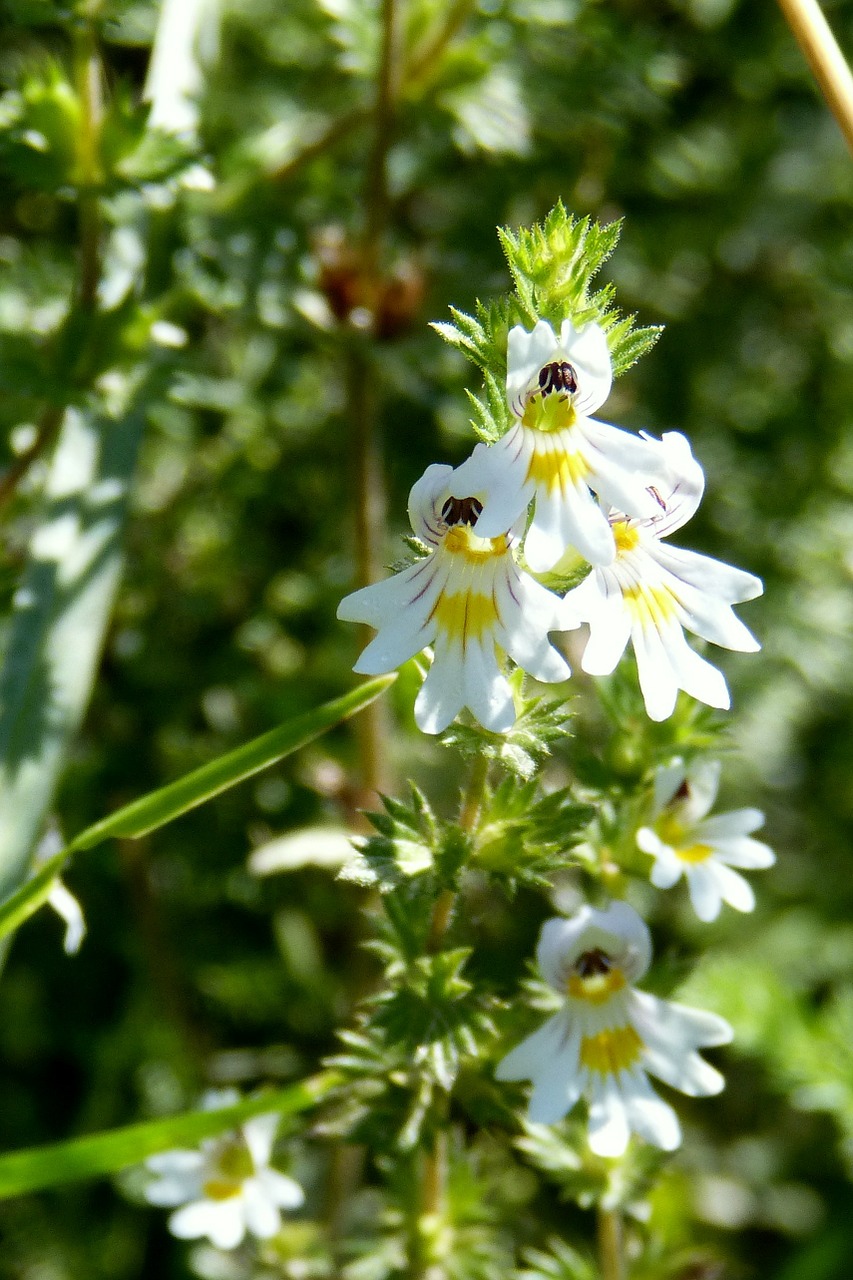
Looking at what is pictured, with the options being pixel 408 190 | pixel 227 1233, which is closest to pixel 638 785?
pixel 227 1233

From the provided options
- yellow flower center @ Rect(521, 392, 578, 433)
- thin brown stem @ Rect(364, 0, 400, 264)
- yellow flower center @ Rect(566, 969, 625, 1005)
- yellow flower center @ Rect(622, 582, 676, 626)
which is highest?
thin brown stem @ Rect(364, 0, 400, 264)

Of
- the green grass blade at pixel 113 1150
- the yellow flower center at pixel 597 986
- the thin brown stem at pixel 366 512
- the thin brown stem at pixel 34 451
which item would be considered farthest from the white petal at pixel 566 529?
the thin brown stem at pixel 34 451

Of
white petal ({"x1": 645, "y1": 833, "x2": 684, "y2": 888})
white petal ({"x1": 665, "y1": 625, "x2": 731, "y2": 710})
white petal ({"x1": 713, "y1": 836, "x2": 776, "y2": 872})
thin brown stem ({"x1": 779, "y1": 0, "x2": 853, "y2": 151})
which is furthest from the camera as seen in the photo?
thin brown stem ({"x1": 779, "y1": 0, "x2": 853, "y2": 151})

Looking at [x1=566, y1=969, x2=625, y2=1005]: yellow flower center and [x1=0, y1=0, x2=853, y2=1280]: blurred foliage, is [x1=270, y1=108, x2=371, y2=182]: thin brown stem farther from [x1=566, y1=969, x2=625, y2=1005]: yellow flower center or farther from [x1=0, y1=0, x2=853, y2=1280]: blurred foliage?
[x1=566, y1=969, x2=625, y2=1005]: yellow flower center

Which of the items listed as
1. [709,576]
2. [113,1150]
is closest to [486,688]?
[709,576]

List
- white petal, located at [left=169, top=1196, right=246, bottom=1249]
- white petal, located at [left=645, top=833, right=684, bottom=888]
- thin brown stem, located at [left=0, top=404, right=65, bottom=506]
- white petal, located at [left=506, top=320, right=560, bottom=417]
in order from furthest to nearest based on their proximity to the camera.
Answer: thin brown stem, located at [left=0, top=404, right=65, bottom=506] → white petal, located at [left=169, top=1196, right=246, bottom=1249] → white petal, located at [left=645, top=833, right=684, bottom=888] → white petal, located at [left=506, top=320, right=560, bottom=417]

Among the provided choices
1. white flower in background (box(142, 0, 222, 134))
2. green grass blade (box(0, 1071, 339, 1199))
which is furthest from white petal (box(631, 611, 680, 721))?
white flower in background (box(142, 0, 222, 134))

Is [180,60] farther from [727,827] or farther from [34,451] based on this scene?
[727,827]
